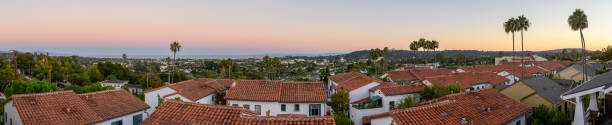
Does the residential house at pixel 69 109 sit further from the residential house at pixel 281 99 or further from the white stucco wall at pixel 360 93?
the white stucco wall at pixel 360 93

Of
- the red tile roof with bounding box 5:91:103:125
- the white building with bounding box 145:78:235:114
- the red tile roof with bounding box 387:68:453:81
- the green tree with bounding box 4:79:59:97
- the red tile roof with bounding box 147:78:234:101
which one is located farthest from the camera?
the red tile roof with bounding box 387:68:453:81

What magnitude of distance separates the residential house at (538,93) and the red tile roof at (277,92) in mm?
15784

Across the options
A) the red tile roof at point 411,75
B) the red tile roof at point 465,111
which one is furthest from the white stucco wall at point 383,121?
the red tile roof at point 411,75

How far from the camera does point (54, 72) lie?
71.9 metres

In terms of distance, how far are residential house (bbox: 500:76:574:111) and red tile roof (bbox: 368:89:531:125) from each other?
412 centimetres

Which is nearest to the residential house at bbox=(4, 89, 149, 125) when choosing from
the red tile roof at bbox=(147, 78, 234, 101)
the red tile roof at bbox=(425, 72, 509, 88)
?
the red tile roof at bbox=(147, 78, 234, 101)

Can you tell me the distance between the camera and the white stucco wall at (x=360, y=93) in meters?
36.1

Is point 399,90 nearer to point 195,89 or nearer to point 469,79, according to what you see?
point 469,79

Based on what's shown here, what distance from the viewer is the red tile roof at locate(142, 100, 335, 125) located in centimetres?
993

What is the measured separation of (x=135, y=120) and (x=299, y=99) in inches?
498

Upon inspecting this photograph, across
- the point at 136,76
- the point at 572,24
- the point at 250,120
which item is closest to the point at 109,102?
the point at 250,120

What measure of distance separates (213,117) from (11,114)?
17050 mm

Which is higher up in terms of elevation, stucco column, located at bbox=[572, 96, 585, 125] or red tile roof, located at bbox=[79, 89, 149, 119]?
stucco column, located at bbox=[572, 96, 585, 125]

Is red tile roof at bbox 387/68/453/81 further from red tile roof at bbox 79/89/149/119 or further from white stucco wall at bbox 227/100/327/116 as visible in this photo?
red tile roof at bbox 79/89/149/119
